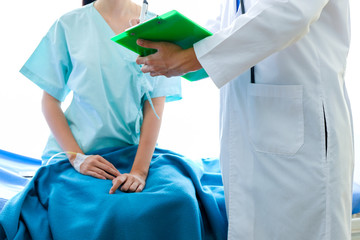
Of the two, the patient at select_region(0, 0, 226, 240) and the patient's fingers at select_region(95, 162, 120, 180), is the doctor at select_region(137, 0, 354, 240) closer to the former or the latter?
the patient at select_region(0, 0, 226, 240)

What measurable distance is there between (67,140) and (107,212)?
0.45 metres

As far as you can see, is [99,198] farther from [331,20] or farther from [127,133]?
[331,20]

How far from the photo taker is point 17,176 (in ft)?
4.81

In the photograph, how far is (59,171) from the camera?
3.96 ft

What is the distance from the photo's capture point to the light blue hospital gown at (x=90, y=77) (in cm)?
131

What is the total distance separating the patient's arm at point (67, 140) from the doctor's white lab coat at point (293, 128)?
47cm

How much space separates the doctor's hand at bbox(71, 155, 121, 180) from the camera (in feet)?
3.83

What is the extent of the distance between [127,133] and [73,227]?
1.66ft

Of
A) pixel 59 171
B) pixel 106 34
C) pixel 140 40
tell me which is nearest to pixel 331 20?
pixel 140 40

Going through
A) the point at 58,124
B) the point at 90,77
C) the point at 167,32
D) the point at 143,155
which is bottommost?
the point at 143,155

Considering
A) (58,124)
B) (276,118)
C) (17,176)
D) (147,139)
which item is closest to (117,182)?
(147,139)

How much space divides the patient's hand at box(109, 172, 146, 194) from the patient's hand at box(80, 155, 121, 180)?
0.19 ft

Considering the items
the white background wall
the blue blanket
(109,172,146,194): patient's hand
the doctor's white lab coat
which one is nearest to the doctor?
the doctor's white lab coat

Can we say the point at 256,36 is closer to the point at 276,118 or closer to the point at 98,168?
the point at 276,118
